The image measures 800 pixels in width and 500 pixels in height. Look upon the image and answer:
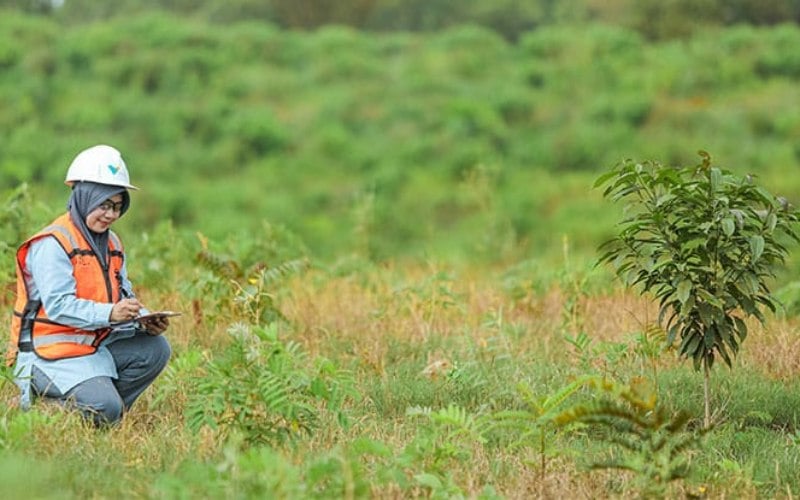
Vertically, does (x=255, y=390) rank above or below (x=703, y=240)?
below

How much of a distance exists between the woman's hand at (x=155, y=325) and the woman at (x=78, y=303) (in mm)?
42

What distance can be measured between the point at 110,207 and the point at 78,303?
566 mm

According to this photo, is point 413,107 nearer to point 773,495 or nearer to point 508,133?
point 508,133

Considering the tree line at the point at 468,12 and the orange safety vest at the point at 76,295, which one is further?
the tree line at the point at 468,12

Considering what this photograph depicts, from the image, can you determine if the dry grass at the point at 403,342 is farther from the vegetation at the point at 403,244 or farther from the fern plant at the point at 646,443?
the fern plant at the point at 646,443

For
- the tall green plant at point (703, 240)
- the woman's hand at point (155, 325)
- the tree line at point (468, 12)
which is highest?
the tree line at point (468, 12)

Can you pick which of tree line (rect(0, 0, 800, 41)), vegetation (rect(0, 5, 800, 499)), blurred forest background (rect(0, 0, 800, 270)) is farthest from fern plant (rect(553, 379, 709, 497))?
tree line (rect(0, 0, 800, 41))

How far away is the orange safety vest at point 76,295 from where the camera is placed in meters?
5.78

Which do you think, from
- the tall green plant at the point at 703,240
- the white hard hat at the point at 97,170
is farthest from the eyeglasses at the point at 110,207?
the tall green plant at the point at 703,240

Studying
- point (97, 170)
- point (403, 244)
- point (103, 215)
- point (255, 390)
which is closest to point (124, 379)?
point (103, 215)

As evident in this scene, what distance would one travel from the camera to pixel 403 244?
1634cm

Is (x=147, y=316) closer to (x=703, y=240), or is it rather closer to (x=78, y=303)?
(x=78, y=303)

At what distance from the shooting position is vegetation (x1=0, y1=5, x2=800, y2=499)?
5.03 m

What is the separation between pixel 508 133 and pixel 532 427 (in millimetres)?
14489
